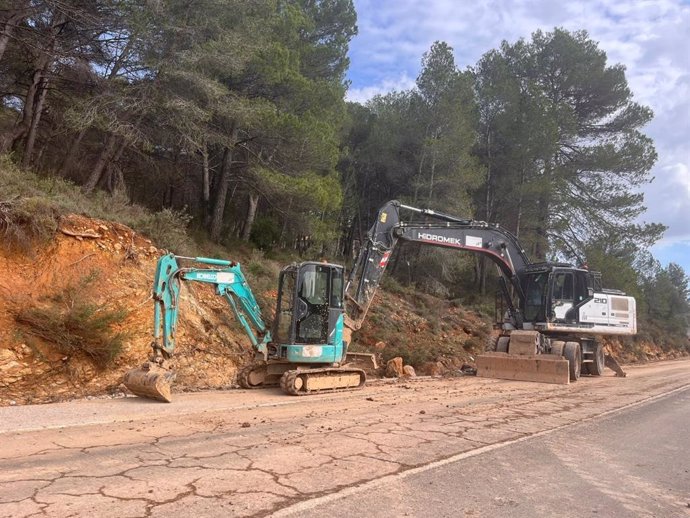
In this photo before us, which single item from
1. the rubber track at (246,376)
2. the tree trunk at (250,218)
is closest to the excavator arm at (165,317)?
the rubber track at (246,376)

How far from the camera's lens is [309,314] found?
11.7m

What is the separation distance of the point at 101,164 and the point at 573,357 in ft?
52.2

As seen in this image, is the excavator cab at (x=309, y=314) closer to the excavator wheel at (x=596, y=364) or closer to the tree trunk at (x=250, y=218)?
the excavator wheel at (x=596, y=364)

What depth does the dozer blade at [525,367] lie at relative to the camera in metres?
15.7

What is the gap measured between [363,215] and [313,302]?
23.2 metres

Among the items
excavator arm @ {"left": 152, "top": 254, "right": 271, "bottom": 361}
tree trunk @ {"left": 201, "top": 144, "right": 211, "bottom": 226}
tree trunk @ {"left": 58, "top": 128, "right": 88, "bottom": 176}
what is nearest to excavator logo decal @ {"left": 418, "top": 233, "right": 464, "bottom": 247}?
excavator arm @ {"left": 152, "top": 254, "right": 271, "bottom": 361}

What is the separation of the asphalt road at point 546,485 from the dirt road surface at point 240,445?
0.21 m

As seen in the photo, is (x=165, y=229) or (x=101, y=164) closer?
(x=165, y=229)

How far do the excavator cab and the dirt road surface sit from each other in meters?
0.99

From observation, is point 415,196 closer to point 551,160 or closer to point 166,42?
point 551,160

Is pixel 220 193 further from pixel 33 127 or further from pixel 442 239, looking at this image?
pixel 442 239

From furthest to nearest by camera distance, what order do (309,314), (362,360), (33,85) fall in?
1. (33,85)
2. (362,360)
3. (309,314)

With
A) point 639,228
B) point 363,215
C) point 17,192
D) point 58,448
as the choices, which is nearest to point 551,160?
point 639,228

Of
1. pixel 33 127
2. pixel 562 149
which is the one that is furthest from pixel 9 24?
pixel 562 149
